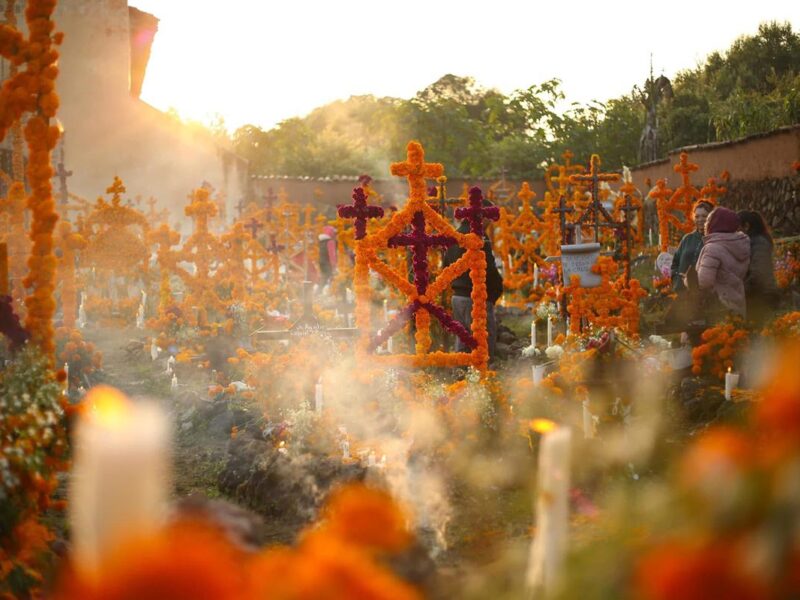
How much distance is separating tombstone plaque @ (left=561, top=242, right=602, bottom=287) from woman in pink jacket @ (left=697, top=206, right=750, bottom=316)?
1839 millimetres

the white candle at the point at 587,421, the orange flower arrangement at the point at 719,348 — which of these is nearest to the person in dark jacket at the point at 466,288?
the orange flower arrangement at the point at 719,348

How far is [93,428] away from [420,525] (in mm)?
4228

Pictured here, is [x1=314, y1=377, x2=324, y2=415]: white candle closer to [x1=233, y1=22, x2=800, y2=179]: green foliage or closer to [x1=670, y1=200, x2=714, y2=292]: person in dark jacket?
[x1=670, y1=200, x2=714, y2=292]: person in dark jacket

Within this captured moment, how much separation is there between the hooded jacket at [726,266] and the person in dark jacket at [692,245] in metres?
1.88

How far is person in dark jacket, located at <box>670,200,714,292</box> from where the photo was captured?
499 inches

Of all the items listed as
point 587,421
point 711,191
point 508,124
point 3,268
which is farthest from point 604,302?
point 508,124

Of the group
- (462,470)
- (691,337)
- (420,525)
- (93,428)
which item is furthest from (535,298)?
(93,428)

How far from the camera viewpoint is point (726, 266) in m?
Answer: 10.2

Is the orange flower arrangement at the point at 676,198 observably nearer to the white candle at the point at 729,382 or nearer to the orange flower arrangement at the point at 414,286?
the orange flower arrangement at the point at 414,286

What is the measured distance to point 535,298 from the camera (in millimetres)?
17984

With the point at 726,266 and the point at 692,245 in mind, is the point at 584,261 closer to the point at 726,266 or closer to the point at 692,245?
the point at 692,245

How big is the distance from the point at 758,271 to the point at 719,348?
144cm

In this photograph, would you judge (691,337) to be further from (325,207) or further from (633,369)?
(325,207)

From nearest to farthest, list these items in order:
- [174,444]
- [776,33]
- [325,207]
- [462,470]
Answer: [462,470] → [174,444] → [325,207] → [776,33]
